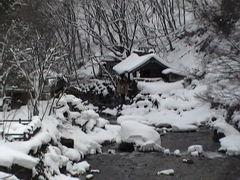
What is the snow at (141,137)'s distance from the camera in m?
17.3

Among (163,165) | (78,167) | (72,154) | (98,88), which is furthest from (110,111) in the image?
(78,167)

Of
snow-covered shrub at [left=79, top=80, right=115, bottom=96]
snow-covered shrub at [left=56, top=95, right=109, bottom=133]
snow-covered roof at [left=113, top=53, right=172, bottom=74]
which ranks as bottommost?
snow-covered shrub at [left=56, top=95, right=109, bottom=133]

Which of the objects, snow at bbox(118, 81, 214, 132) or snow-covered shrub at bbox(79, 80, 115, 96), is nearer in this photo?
snow at bbox(118, 81, 214, 132)

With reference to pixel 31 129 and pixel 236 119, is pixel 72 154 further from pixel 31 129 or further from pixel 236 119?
pixel 236 119

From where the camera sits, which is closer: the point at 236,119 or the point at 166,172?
the point at 166,172

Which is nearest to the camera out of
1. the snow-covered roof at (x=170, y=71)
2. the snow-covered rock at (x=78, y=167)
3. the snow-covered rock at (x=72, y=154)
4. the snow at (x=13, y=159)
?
the snow at (x=13, y=159)

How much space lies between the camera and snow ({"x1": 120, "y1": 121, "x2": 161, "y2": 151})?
1730 cm

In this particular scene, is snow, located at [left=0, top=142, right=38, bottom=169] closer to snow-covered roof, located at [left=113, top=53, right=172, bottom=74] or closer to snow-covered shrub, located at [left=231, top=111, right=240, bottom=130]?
snow-covered shrub, located at [left=231, top=111, right=240, bottom=130]

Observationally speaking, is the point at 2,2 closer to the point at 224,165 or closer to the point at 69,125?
the point at 69,125

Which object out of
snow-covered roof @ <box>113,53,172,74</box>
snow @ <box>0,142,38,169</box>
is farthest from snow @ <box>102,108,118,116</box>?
snow @ <box>0,142,38,169</box>

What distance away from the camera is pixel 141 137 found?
17484 millimetres

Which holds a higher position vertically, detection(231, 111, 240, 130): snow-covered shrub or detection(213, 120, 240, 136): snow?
detection(231, 111, 240, 130): snow-covered shrub

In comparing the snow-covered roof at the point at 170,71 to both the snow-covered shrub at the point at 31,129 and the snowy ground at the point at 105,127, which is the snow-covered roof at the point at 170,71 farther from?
the snow-covered shrub at the point at 31,129

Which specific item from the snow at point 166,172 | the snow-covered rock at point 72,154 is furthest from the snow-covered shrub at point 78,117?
the snow at point 166,172
